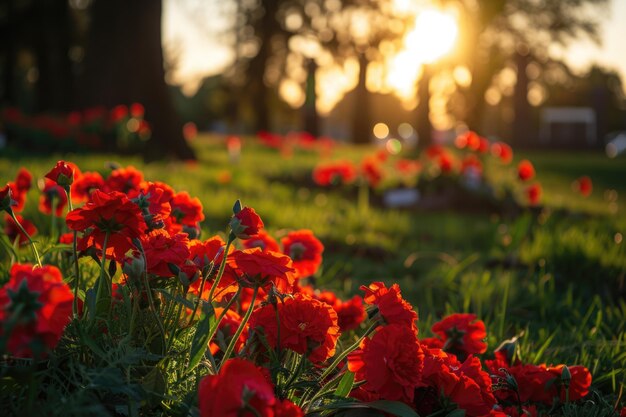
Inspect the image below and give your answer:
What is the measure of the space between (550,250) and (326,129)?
56351mm

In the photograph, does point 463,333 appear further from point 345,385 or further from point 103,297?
point 103,297

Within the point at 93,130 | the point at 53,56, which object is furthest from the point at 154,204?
the point at 53,56

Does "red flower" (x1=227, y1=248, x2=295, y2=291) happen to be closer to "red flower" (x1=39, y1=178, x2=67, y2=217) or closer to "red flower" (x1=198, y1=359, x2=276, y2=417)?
"red flower" (x1=198, y1=359, x2=276, y2=417)

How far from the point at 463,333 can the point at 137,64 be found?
7170mm

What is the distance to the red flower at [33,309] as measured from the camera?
953 millimetres

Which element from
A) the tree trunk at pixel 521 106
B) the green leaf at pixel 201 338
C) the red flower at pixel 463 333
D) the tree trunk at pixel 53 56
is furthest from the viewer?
the tree trunk at pixel 521 106

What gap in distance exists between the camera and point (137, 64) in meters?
8.28

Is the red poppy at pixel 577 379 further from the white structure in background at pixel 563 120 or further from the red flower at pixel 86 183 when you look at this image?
the white structure in background at pixel 563 120

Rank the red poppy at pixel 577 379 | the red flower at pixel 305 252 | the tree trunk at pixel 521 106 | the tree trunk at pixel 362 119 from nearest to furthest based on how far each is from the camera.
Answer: the red poppy at pixel 577 379
the red flower at pixel 305 252
the tree trunk at pixel 521 106
the tree trunk at pixel 362 119

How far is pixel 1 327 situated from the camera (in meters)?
0.94

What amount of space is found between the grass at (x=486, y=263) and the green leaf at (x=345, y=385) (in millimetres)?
843

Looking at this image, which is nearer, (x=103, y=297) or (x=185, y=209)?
(x=103, y=297)

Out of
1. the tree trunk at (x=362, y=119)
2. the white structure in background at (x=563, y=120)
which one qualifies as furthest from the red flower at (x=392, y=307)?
the white structure in background at (x=563, y=120)

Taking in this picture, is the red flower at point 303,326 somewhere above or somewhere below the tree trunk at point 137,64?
below
